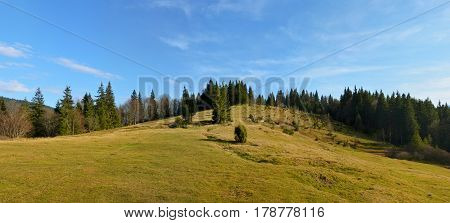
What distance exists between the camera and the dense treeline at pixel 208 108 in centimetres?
11269

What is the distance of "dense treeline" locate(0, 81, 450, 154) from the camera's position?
11269 centimetres

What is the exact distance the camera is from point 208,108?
13975cm

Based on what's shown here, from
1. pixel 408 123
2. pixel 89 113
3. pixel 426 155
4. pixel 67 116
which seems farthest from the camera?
pixel 408 123

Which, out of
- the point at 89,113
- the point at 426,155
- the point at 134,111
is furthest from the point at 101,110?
the point at 426,155

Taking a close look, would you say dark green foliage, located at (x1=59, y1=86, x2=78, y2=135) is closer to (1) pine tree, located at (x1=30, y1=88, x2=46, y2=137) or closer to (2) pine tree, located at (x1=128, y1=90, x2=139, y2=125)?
(1) pine tree, located at (x1=30, y1=88, x2=46, y2=137)

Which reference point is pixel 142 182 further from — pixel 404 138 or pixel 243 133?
pixel 404 138

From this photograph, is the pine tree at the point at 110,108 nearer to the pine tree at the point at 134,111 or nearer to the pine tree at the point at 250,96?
the pine tree at the point at 134,111

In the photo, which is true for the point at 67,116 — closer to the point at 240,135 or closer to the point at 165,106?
the point at 165,106

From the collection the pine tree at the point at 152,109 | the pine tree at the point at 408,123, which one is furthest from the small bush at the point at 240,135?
the pine tree at the point at 408,123

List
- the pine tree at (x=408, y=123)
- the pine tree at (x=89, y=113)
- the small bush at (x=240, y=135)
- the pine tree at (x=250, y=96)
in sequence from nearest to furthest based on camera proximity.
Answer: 1. the small bush at (x=240, y=135)
2. the pine tree at (x=89, y=113)
3. the pine tree at (x=408, y=123)
4. the pine tree at (x=250, y=96)

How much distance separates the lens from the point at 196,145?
168ft
